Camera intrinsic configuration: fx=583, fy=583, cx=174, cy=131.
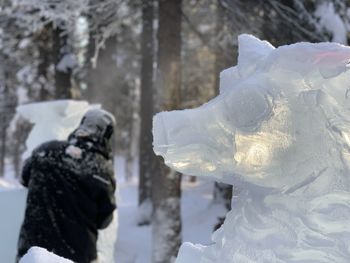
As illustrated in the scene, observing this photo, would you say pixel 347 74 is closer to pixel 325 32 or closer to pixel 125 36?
pixel 325 32

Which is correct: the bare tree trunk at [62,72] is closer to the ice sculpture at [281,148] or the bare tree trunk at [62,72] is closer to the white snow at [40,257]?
the white snow at [40,257]

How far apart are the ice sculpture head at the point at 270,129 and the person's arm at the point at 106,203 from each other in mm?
2675

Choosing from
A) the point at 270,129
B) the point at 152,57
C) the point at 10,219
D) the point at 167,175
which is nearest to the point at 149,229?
the point at 152,57

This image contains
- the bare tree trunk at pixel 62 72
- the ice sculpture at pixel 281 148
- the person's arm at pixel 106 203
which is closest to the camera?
the ice sculpture at pixel 281 148

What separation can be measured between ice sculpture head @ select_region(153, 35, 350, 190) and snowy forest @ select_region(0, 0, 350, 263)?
0.11 m

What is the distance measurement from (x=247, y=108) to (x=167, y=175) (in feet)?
22.6

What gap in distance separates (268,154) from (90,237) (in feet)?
9.37

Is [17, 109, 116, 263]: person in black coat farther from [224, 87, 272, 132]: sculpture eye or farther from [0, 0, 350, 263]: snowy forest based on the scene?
[224, 87, 272, 132]: sculpture eye

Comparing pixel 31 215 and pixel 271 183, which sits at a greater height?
pixel 271 183

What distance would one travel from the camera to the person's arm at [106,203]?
14.4ft

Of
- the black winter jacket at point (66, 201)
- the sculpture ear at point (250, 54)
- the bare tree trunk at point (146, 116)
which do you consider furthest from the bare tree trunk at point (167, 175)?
the sculpture ear at point (250, 54)

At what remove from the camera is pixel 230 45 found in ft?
33.7

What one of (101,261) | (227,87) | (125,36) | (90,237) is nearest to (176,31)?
(101,261)

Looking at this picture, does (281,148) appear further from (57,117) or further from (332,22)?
(332,22)
